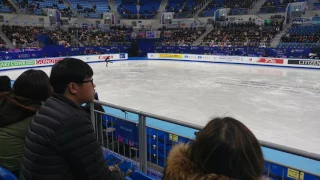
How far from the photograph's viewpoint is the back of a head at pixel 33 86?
2.24 metres

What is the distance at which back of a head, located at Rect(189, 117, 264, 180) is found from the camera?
1.05 metres

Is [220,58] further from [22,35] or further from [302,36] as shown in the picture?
[22,35]

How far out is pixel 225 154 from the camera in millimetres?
1051

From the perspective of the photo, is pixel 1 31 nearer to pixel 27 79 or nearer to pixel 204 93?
pixel 204 93

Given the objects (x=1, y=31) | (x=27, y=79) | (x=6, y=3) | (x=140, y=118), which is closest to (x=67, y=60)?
(x=27, y=79)

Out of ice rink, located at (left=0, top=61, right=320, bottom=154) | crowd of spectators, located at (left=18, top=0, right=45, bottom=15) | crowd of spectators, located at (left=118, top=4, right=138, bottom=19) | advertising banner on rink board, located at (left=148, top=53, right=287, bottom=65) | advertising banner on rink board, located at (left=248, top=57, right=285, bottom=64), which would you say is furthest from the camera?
crowd of spectators, located at (left=118, top=4, right=138, bottom=19)

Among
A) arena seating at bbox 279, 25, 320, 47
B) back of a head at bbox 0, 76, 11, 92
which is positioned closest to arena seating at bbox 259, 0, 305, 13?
arena seating at bbox 279, 25, 320, 47

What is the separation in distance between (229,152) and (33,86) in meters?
1.84

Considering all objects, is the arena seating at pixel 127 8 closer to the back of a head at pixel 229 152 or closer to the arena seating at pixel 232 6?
the arena seating at pixel 232 6

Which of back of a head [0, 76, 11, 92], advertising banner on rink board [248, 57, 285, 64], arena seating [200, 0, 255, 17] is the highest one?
arena seating [200, 0, 255, 17]

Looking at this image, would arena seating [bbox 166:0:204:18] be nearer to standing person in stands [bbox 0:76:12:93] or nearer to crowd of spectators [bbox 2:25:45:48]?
crowd of spectators [bbox 2:25:45:48]

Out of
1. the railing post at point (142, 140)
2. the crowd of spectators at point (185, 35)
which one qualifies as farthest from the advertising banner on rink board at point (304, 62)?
the railing post at point (142, 140)

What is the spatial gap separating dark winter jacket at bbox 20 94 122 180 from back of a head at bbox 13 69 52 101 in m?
0.71

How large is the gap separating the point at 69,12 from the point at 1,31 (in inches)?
497
